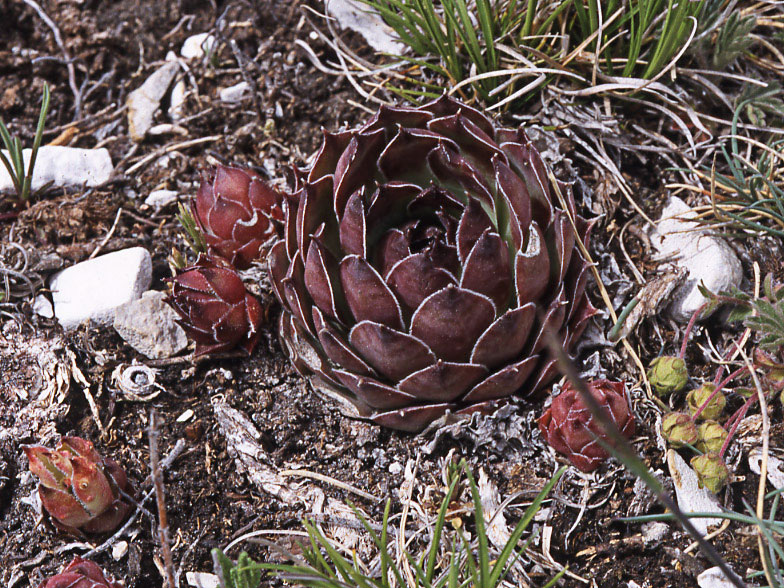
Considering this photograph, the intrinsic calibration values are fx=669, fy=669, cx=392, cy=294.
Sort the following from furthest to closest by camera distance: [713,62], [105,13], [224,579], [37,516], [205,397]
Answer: [105,13] → [713,62] → [205,397] → [37,516] → [224,579]

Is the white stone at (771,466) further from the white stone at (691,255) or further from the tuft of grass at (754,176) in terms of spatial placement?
the tuft of grass at (754,176)

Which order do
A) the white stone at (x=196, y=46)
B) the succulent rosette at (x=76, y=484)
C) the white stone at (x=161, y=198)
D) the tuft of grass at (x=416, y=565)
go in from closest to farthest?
1. the tuft of grass at (x=416, y=565)
2. the succulent rosette at (x=76, y=484)
3. the white stone at (x=161, y=198)
4. the white stone at (x=196, y=46)

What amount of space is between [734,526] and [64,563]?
1714mm

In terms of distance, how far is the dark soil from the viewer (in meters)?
1.72

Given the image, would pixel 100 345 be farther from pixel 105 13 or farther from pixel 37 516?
pixel 105 13

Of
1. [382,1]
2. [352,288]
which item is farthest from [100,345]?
[382,1]

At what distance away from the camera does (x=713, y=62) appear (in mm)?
2221

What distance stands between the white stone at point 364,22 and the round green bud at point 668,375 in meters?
1.52

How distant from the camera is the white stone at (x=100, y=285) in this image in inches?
82.8

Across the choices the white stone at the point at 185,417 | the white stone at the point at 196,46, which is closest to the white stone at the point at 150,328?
the white stone at the point at 185,417

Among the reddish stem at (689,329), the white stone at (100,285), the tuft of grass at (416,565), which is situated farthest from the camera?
the white stone at (100,285)

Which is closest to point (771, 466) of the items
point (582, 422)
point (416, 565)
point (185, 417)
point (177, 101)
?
point (582, 422)

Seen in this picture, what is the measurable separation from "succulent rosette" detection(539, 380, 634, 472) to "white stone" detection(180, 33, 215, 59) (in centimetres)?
198

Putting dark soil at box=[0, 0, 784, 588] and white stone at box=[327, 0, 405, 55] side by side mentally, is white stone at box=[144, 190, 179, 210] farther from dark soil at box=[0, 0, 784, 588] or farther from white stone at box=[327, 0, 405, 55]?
white stone at box=[327, 0, 405, 55]
